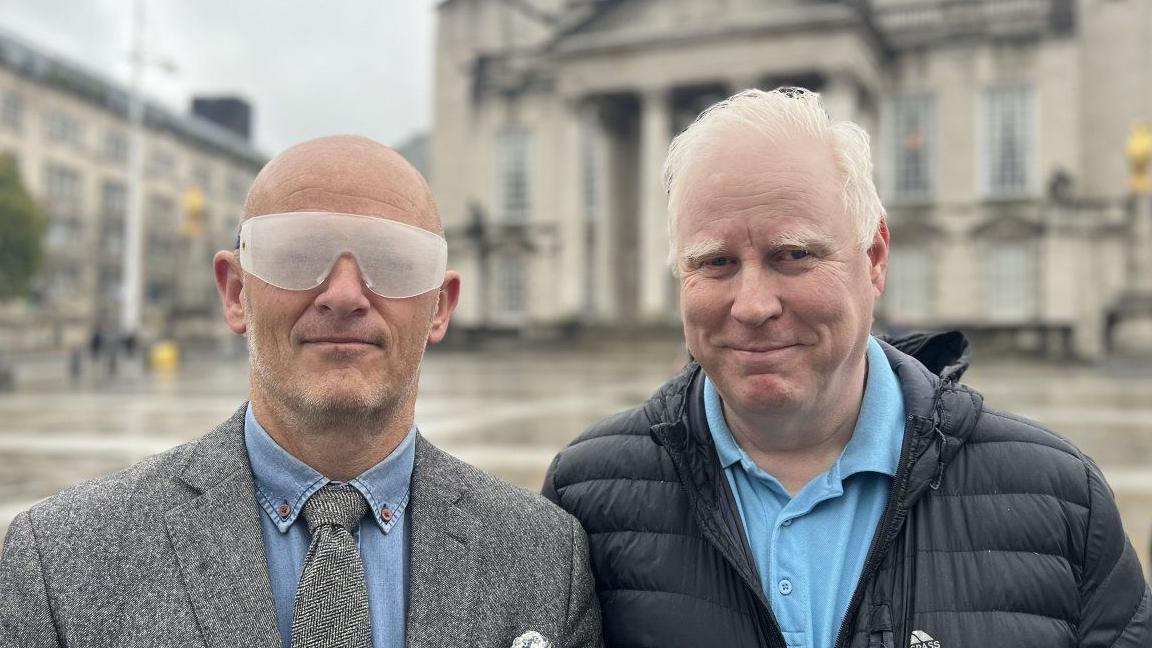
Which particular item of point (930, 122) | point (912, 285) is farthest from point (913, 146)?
point (912, 285)

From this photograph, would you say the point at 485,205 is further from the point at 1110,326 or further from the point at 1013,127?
the point at 1110,326

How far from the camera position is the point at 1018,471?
2342mm

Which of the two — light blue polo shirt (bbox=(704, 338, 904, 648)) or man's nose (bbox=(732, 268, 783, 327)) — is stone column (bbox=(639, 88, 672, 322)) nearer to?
light blue polo shirt (bbox=(704, 338, 904, 648))

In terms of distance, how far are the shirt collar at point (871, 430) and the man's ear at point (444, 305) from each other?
755mm

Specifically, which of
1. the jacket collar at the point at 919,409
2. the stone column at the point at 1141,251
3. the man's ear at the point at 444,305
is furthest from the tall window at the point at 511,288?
the man's ear at the point at 444,305

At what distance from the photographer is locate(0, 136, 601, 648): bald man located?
6.25 feet

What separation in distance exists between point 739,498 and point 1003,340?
32124 mm

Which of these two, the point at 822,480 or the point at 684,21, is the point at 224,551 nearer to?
the point at 822,480

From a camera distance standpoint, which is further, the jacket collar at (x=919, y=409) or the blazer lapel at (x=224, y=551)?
the jacket collar at (x=919, y=409)

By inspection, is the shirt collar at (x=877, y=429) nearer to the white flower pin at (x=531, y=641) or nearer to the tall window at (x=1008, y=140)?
the white flower pin at (x=531, y=641)

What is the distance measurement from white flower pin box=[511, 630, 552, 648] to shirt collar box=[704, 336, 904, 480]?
2.20 feet

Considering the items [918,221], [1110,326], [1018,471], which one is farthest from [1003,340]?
[1018,471]

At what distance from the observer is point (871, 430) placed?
2.41 metres

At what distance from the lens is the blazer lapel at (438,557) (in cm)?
204
